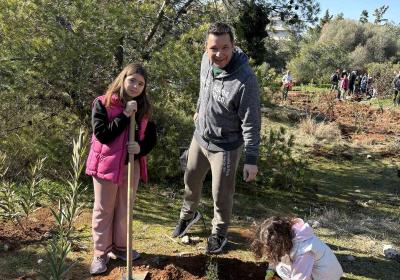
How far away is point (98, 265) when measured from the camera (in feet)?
11.1

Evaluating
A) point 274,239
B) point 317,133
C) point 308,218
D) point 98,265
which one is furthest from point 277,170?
point 317,133

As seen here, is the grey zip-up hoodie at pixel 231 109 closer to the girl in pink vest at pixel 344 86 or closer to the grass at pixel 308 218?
the grass at pixel 308 218

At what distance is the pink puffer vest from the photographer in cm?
321

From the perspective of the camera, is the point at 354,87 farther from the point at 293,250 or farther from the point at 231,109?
the point at 293,250

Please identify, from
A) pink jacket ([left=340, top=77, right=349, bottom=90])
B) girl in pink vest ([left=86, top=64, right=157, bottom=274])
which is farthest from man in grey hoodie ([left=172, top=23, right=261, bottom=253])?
pink jacket ([left=340, top=77, right=349, bottom=90])

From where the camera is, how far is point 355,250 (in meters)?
4.23

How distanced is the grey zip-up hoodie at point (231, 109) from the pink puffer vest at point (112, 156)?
0.73m

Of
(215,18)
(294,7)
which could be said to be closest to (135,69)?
(215,18)

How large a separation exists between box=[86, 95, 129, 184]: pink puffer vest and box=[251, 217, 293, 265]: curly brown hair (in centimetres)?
107

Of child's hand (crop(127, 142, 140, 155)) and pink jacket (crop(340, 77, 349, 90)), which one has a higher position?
pink jacket (crop(340, 77, 349, 90))

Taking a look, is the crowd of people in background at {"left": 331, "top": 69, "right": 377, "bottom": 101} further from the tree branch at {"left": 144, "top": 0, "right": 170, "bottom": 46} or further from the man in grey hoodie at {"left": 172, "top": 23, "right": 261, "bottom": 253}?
the man in grey hoodie at {"left": 172, "top": 23, "right": 261, "bottom": 253}

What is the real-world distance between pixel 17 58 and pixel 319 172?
18.2 ft

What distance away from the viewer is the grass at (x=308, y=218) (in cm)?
377

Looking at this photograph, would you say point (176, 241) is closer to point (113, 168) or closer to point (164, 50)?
point (113, 168)
